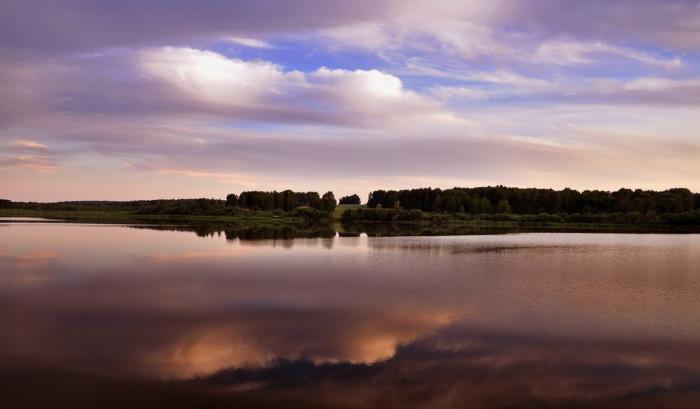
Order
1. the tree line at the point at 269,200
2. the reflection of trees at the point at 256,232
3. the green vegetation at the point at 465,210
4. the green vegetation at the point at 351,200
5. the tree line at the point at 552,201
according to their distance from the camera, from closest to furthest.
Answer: the reflection of trees at the point at 256,232 → the green vegetation at the point at 465,210 → the tree line at the point at 552,201 → the tree line at the point at 269,200 → the green vegetation at the point at 351,200

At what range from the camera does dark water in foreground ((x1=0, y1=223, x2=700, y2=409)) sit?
927 centimetres

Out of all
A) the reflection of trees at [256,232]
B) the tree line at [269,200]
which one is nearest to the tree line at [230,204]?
the tree line at [269,200]

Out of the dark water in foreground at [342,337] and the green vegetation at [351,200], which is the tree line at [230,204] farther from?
the dark water in foreground at [342,337]

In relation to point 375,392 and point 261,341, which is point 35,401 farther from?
point 375,392

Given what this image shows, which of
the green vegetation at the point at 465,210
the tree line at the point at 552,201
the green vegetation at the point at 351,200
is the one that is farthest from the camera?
the green vegetation at the point at 351,200

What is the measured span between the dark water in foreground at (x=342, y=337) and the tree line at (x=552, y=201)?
86264 millimetres

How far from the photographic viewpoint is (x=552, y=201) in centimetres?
11675

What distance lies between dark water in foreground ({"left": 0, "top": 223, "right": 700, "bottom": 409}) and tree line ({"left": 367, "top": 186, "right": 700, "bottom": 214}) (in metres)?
86.3

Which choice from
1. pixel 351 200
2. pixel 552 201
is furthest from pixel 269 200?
pixel 552 201

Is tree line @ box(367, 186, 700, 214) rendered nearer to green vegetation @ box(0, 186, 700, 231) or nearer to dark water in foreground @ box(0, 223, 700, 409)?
green vegetation @ box(0, 186, 700, 231)

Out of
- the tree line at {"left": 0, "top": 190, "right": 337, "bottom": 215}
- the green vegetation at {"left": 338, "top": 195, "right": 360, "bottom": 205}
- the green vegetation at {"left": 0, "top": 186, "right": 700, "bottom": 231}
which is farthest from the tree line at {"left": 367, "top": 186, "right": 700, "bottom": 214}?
the green vegetation at {"left": 338, "top": 195, "right": 360, "bottom": 205}

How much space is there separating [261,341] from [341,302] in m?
4.97

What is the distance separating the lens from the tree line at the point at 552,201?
340 ft

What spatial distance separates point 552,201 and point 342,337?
113 metres
